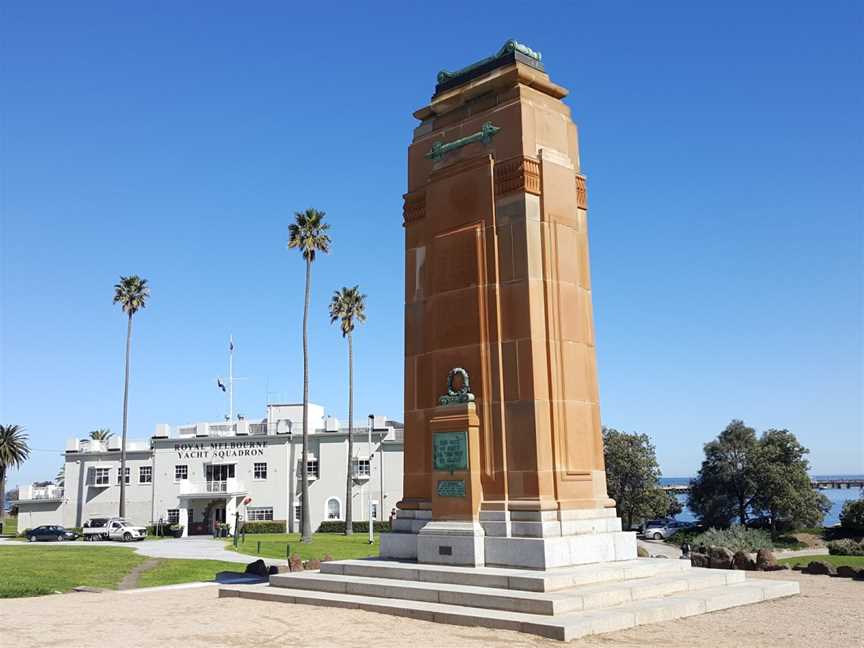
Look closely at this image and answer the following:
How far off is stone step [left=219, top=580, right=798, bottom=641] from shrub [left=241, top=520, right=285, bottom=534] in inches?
1823

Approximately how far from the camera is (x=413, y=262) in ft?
66.8

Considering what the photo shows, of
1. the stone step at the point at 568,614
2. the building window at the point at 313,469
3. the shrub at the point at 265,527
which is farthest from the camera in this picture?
the building window at the point at 313,469

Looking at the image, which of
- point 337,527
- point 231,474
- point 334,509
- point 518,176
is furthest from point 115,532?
point 518,176

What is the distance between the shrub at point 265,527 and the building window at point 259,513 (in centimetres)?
145

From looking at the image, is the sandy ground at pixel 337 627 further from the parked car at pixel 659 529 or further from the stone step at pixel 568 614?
the parked car at pixel 659 529

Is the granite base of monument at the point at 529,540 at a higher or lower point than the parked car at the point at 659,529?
higher

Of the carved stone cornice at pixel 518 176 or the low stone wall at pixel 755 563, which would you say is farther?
the low stone wall at pixel 755 563

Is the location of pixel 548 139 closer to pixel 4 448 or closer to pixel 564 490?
pixel 564 490

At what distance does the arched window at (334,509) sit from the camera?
209 ft

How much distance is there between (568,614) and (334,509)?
5289 centimetres

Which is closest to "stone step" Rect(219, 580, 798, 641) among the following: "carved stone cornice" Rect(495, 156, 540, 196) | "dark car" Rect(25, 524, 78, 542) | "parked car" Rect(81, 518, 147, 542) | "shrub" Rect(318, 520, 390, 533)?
"carved stone cornice" Rect(495, 156, 540, 196)

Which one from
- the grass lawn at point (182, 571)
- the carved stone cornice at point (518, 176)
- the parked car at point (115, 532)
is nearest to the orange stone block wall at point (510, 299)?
the carved stone cornice at point (518, 176)

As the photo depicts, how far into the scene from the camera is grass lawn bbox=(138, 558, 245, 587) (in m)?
26.0

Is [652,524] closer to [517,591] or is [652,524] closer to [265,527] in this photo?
[265,527]
